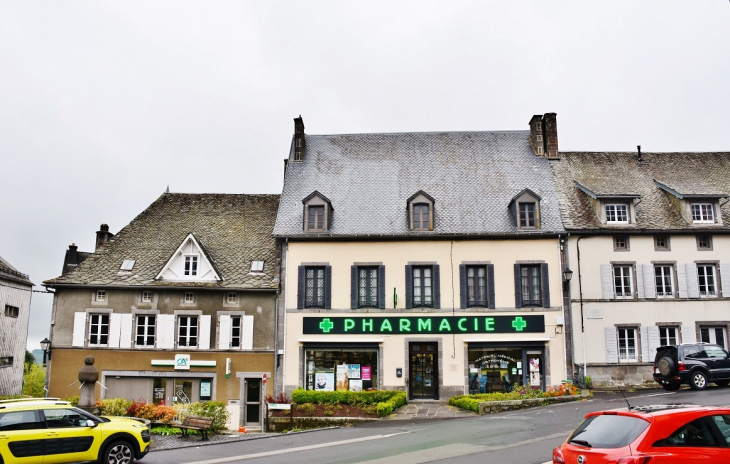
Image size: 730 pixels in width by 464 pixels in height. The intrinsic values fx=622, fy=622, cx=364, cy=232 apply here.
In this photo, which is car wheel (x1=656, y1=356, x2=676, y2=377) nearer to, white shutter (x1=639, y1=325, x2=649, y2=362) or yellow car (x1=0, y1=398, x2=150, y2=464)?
white shutter (x1=639, y1=325, x2=649, y2=362)

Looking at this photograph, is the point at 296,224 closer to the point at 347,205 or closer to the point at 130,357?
the point at 347,205

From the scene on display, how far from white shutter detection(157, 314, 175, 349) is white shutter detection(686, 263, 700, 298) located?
861 inches

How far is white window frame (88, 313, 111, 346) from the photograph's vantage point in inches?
1025

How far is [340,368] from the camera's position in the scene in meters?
25.5

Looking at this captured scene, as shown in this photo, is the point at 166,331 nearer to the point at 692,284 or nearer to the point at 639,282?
the point at 639,282

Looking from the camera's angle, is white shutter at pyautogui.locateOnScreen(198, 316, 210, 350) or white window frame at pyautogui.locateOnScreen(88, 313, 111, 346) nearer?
white shutter at pyautogui.locateOnScreen(198, 316, 210, 350)

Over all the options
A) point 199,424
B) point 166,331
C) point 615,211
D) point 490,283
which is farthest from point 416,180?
point 199,424

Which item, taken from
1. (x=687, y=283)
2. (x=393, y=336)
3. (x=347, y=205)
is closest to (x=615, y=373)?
(x=687, y=283)

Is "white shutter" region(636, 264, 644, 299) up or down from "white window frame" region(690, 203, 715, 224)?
down

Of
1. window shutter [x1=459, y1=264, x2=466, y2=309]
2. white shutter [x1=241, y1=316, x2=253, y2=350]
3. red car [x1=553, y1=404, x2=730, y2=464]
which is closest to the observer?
red car [x1=553, y1=404, x2=730, y2=464]

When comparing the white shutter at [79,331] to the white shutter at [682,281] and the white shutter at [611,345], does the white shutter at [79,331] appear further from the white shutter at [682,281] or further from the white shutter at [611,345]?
the white shutter at [682,281]

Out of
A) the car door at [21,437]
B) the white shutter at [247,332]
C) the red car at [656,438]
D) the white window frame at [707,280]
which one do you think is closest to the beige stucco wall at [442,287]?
the white shutter at [247,332]

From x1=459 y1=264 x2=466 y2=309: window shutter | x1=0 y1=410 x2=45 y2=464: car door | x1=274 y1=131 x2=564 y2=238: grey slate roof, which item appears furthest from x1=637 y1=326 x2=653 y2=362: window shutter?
x1=0 y1=410 x2=45 y2=464: car door

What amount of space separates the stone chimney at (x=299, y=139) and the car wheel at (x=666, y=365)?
17.8 m
